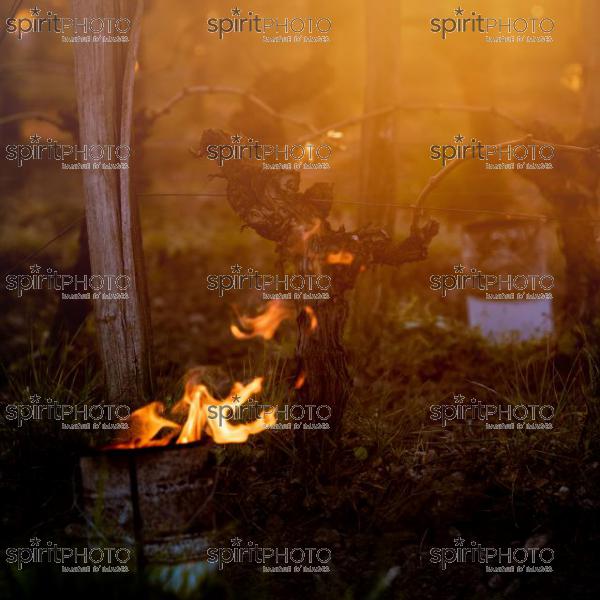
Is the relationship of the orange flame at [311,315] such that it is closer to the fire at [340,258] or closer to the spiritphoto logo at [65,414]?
the fire at [340,258]

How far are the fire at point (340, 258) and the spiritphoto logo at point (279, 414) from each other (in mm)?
774

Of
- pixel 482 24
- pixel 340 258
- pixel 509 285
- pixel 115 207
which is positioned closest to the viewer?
Result: pixel 340 258

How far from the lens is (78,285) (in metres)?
5.82

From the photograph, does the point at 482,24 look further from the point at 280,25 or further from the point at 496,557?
the point at 496,557

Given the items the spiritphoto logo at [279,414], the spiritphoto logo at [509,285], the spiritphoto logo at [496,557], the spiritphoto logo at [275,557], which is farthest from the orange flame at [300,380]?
the spiritphoto logo at [509,285]

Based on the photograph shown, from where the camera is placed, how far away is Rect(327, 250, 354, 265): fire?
13.8 ft

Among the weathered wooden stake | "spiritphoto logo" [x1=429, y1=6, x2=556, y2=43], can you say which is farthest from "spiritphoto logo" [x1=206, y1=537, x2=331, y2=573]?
"spiritphoto logo" [x1=429, y1=6, x2=556, y2=43]

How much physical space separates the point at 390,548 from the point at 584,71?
16.8 feet

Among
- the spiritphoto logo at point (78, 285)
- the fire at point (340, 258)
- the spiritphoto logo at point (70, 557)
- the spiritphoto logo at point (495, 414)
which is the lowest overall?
the spiritphoto logo at point (70, 557)

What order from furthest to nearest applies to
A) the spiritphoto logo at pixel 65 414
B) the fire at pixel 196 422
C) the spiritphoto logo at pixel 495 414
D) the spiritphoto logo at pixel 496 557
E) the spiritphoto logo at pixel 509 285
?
the spiritphoto logo at pixel 509 285
the spiritphoto logo at pixel 495 414
the spiritphoto logo at pixel 65 414
the spiritphoto logo at pixel 496 557
the fire at pixel 196 422

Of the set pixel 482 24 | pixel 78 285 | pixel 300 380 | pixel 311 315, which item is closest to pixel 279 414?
pixel 300 380

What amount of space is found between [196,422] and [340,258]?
114 centimetres

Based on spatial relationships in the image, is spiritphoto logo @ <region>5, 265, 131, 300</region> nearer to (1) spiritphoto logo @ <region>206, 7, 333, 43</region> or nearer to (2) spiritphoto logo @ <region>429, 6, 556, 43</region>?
(1) spiritphoto logo @ <region>206, 7, 333, 43</region>

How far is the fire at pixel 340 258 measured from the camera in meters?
4.20
